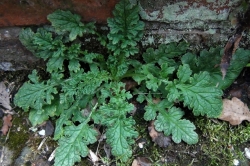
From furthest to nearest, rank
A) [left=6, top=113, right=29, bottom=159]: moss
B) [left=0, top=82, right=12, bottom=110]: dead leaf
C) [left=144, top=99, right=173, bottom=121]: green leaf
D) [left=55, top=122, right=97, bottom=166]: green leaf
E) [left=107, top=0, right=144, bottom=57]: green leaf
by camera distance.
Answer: [left=0, top=82, right=12, bottom=110]: dead leaf, [left=6, top=113, right=29, bottom=159]: moss, [left=144, top=99, right=173, bottom=121]: green leaf, [left=55, top=122, right=97, bottom=166]: green leaf, [left=107, top=0, right=144, bottom=57]: green leaf

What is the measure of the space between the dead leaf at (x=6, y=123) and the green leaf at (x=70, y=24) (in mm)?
753

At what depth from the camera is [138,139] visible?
230 cm

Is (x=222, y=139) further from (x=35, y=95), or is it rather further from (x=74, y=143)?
(x=35, y=95)

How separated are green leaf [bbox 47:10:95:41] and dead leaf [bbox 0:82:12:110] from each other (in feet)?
2.32

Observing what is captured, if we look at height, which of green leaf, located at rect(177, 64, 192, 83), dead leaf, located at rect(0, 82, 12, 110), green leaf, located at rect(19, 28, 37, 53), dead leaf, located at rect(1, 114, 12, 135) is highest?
green leaf, located at rect(19, 28, 37, 53)

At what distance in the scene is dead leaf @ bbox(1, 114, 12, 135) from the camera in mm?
2387

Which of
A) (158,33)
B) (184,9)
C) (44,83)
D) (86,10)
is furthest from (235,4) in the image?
(44,83)

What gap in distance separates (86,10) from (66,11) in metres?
0.12

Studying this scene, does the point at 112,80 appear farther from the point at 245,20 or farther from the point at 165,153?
the point at 245,20

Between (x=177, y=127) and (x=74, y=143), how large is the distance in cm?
62

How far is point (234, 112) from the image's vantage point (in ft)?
7.49

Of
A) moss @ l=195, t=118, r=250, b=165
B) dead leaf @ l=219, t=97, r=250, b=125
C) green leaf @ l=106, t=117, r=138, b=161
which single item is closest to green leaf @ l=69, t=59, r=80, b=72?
green leaf @ l=106, t=117, r=138, b=161

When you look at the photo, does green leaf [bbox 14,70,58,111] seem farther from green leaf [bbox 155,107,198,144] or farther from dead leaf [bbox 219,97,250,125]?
dead leaf [bbox 219,97,250,125]

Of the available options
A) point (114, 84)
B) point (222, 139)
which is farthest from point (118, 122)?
point (222, 139)
